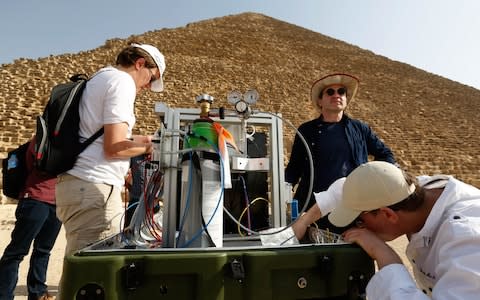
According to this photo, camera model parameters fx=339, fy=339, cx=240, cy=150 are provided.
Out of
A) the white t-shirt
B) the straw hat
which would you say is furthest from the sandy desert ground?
the straw hat

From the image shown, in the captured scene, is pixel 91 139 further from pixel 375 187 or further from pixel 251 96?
pixel 375 187

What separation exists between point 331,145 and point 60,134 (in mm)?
1549

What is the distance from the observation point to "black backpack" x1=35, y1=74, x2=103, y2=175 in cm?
138

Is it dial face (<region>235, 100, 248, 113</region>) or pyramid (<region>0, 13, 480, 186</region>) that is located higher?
pyramid (<region>0, 13, 480, 186</region>)

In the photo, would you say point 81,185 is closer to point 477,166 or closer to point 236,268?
point 236,268

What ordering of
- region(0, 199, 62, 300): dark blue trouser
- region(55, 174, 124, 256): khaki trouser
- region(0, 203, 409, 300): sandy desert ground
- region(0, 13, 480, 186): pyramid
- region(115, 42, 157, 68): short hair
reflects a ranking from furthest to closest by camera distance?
region(0, 13, 480, 186): pyramid → region(0, 203, 409, 300): sandy desert ground → region(0, 199, 62, 300): dark blue trouser → region(115, 42, 157, 68): short hair → region(55, 174, 124, 256): khaki trouser

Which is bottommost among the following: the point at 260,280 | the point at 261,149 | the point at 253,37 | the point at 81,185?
the point at 260,280

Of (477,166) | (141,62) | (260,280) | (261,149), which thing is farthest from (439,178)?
(477,166)

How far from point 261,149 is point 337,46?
1768 inches

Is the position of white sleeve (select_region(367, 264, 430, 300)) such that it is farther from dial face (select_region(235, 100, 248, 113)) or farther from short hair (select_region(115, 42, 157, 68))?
short hair (select_region(115, 42, 157, 68))

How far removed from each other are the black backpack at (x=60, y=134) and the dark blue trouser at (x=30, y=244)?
3.47 ft

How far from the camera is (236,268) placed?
0.89 meters

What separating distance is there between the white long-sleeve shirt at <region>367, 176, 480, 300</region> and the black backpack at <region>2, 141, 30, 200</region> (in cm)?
239

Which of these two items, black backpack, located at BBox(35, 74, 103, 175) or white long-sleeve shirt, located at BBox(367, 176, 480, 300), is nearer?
white long-sleeve shirt, located at BBox(367, 176, 480, 300)
